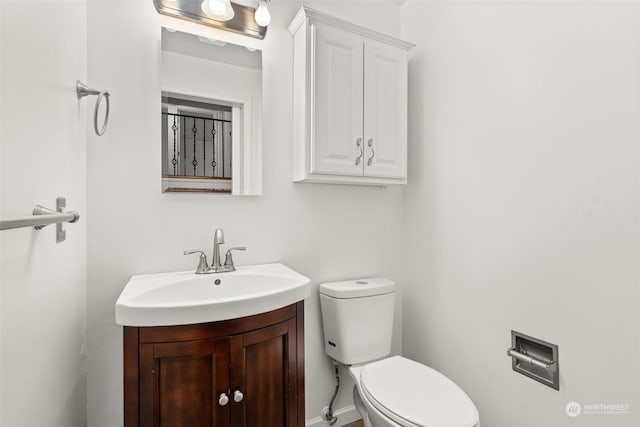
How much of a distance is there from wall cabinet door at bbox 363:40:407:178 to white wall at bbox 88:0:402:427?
25 cm

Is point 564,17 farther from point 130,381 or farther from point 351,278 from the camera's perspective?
point 130,381

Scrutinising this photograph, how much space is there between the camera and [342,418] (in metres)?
1.77

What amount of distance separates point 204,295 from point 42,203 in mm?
652

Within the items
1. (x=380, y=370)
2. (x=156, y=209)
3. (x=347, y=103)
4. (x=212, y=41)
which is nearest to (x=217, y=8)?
(x=212, y=41)

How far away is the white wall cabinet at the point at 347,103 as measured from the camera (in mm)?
1503

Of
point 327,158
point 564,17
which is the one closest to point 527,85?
point 564,17

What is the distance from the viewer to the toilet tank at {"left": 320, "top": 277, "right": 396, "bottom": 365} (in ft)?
5.14

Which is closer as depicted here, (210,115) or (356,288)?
(210,115)

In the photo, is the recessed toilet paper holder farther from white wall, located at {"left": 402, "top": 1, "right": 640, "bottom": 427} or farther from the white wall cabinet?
→ the white wall cabinet

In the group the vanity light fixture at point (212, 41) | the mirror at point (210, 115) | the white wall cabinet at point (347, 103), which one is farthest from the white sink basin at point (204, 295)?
the vanity light fixture at point (212, 41)

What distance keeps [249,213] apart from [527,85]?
136 centimetres

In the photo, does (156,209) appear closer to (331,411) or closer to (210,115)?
(210,115)

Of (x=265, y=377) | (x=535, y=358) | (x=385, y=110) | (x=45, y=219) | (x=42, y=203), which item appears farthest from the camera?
(x=385, y=110)

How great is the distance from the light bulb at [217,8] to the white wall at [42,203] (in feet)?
1.53
